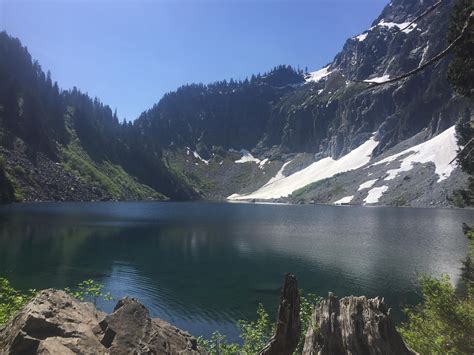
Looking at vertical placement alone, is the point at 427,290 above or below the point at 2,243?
above

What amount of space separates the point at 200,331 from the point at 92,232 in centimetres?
6083

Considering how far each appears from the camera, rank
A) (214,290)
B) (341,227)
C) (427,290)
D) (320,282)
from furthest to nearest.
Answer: (341,227) < (320,282) < (214,290) < (427,290)

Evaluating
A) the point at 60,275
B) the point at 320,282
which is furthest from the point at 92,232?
the point at 320,282

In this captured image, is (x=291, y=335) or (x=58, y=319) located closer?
(x=291, y=335)

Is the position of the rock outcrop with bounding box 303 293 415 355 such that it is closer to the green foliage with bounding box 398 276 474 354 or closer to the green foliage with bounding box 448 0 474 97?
the green foliage with bounding box 398 276 474 354

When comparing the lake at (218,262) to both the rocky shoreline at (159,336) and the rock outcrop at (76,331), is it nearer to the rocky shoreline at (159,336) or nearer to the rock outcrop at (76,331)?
the rock outcrop at (76,331)

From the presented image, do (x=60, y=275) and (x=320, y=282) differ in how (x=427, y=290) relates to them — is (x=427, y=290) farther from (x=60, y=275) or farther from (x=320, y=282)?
(x=60, y=275)

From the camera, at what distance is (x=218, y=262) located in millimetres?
59281

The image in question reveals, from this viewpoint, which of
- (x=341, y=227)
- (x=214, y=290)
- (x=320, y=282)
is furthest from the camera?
(x=341, y=227)

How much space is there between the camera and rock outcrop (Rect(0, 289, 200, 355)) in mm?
9273

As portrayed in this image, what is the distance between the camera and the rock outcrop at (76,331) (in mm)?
9273

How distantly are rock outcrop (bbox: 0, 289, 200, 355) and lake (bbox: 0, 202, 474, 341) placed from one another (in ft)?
67.5

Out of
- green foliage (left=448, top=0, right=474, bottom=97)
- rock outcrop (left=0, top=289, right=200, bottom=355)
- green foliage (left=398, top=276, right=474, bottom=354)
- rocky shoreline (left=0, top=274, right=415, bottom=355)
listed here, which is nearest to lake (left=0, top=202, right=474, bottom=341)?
green foliage (left=398, top=276, right=474, bottom=354)

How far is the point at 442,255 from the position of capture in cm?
6178
